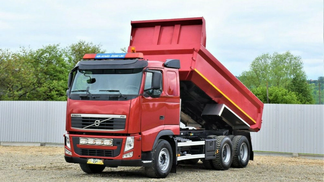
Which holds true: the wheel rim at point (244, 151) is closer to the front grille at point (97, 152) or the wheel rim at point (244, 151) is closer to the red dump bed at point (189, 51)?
the red dump bed at point (189, 51)

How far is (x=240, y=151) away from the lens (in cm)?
1481

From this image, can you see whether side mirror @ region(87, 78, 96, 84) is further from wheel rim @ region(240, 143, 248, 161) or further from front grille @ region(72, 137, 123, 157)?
wheel rim @ region(240, 143, 248, 161)

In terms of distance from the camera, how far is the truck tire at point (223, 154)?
13641 millimetres

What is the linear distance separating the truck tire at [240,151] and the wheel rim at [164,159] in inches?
145

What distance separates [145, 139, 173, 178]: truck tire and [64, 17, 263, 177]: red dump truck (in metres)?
0.02

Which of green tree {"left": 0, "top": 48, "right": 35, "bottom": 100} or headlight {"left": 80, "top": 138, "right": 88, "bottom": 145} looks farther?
green tree {"left": 0, "top": 48, "right": 35, "bottom": 100}

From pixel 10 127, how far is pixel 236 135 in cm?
1383

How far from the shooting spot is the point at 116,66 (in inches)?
427

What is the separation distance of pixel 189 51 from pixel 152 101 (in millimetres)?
2005

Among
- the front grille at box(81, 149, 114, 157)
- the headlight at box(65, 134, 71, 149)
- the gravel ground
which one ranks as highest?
the headlight at box(65, 134, 71, 149)

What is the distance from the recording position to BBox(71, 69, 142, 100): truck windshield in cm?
1059

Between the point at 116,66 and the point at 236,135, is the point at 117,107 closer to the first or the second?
the point at 116,66

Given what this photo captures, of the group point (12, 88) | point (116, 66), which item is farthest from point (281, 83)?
point (116, 66)

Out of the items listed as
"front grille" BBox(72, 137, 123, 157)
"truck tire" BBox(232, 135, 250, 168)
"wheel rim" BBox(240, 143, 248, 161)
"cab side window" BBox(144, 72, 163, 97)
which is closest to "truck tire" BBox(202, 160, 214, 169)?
"truck tire" BBox(232, 135, 250, 168)
